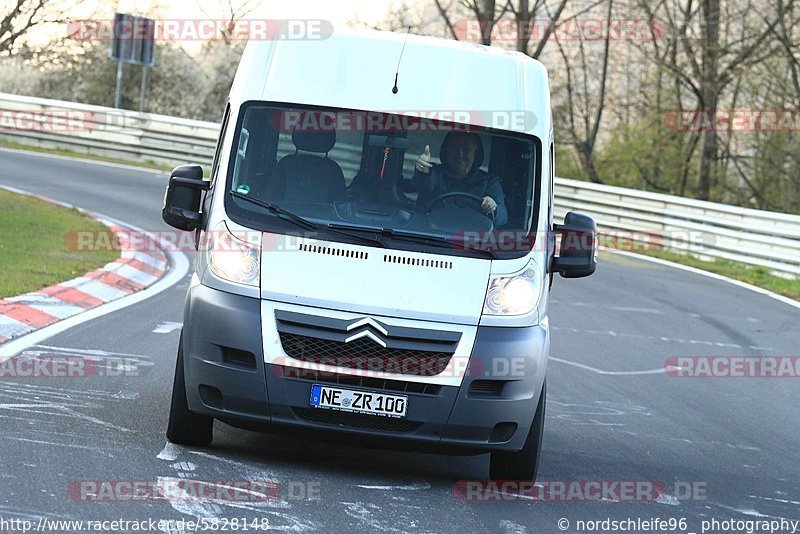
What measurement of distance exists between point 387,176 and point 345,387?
1247mm

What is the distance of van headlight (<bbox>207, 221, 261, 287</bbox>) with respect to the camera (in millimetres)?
6559

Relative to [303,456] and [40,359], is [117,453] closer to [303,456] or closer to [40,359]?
[303,456]

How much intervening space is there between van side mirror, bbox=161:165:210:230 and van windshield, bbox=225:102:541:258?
0.69 feet

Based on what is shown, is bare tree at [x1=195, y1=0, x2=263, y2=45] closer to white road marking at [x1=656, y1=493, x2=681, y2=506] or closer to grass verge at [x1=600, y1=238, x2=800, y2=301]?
grass verge at [x1=600, y1=238, x2=800, y2=301]

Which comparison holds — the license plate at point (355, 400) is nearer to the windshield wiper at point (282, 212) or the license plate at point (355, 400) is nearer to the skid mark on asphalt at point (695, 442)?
the windshield wiper at point (282, 212)

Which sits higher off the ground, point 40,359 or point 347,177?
point 347,177

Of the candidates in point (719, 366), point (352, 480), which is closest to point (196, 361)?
point (352, 480)

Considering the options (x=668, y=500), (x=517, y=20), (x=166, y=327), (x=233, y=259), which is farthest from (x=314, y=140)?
(x=517, y=20)

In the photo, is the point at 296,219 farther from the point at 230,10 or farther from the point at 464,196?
the point at 230,10

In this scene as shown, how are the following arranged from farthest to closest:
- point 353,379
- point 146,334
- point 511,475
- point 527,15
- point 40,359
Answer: point 527,15, point 146,334, point 40,359, point 511,475, point 353,379

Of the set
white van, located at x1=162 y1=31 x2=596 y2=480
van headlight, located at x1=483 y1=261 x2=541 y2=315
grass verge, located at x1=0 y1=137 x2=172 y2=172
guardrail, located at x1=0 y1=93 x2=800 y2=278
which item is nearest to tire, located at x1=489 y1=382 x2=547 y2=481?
white van, located at x1=162 y1=31 x2=596 y2=480

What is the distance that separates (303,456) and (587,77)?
34.4 m

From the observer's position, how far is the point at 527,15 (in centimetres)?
3844

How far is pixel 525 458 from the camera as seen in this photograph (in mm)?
6895
